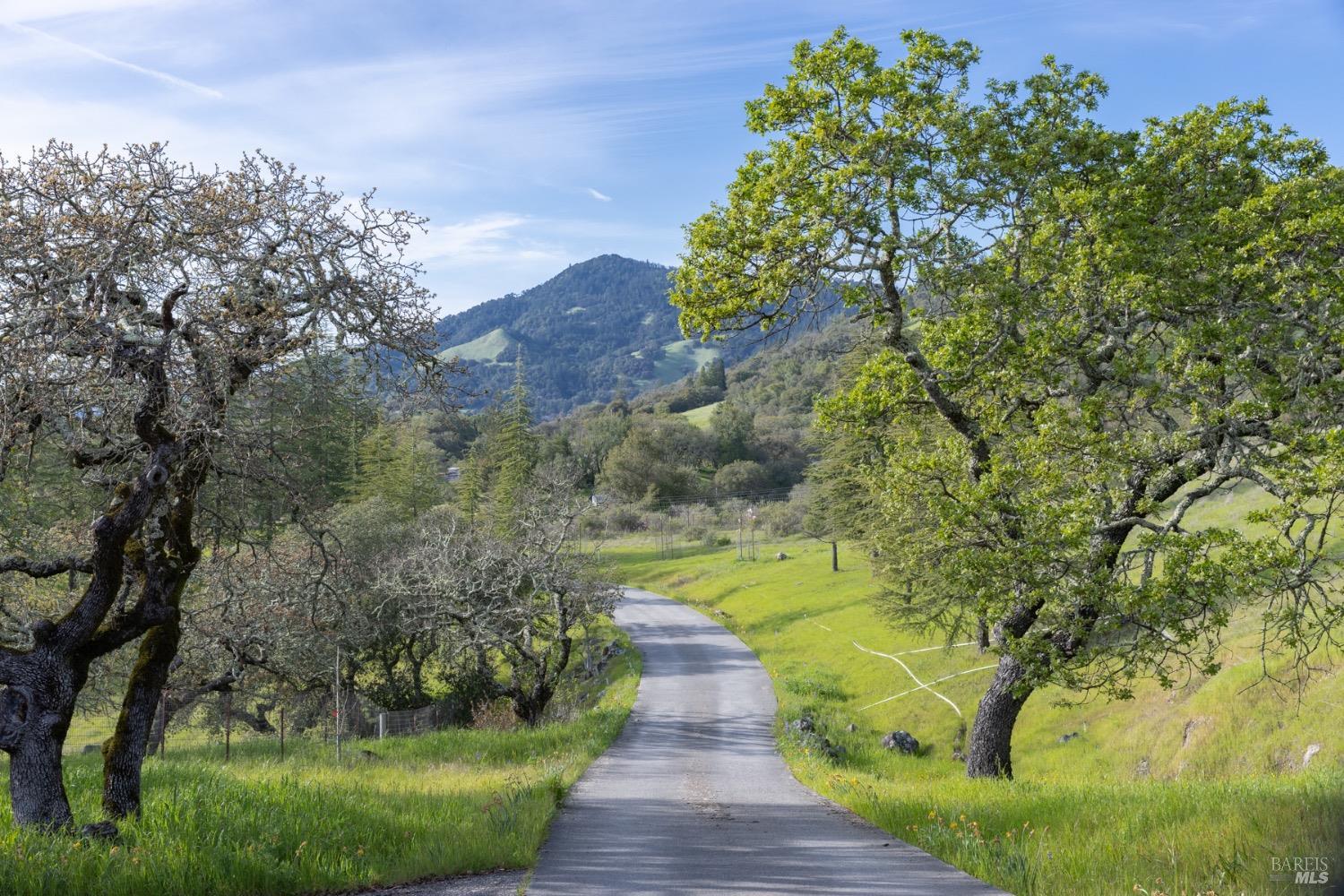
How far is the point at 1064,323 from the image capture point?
1158 cm

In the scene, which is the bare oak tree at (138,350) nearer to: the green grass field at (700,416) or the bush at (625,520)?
the bush at (625,520)

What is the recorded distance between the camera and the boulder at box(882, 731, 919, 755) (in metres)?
23.2

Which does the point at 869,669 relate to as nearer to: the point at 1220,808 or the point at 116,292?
the point at 1220,808

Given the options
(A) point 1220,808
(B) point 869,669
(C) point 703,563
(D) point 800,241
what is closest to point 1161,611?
(A) point 1220,808

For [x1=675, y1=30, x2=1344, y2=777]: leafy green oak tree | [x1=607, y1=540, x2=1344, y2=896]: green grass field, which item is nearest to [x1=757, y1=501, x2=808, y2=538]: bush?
[x1=607, y1=540, x2=1344, y2=896]: green grass field

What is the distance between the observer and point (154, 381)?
27.3ft

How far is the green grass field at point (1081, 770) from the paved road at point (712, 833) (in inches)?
21.6

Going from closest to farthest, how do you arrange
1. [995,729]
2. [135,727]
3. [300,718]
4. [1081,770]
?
[135,727]
[995,729]
[1081,770]
[300,718]

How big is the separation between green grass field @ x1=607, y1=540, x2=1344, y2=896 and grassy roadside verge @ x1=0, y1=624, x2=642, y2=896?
171 inches

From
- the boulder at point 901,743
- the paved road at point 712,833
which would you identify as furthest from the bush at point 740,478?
the paved road at point 712,833

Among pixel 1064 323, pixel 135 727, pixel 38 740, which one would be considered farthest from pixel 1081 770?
pixel 38 740

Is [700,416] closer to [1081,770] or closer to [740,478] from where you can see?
[740,478]

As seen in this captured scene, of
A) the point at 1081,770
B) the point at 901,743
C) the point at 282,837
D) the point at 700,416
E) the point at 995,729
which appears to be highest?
the point at 700,416

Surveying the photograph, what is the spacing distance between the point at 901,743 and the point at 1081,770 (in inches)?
182
